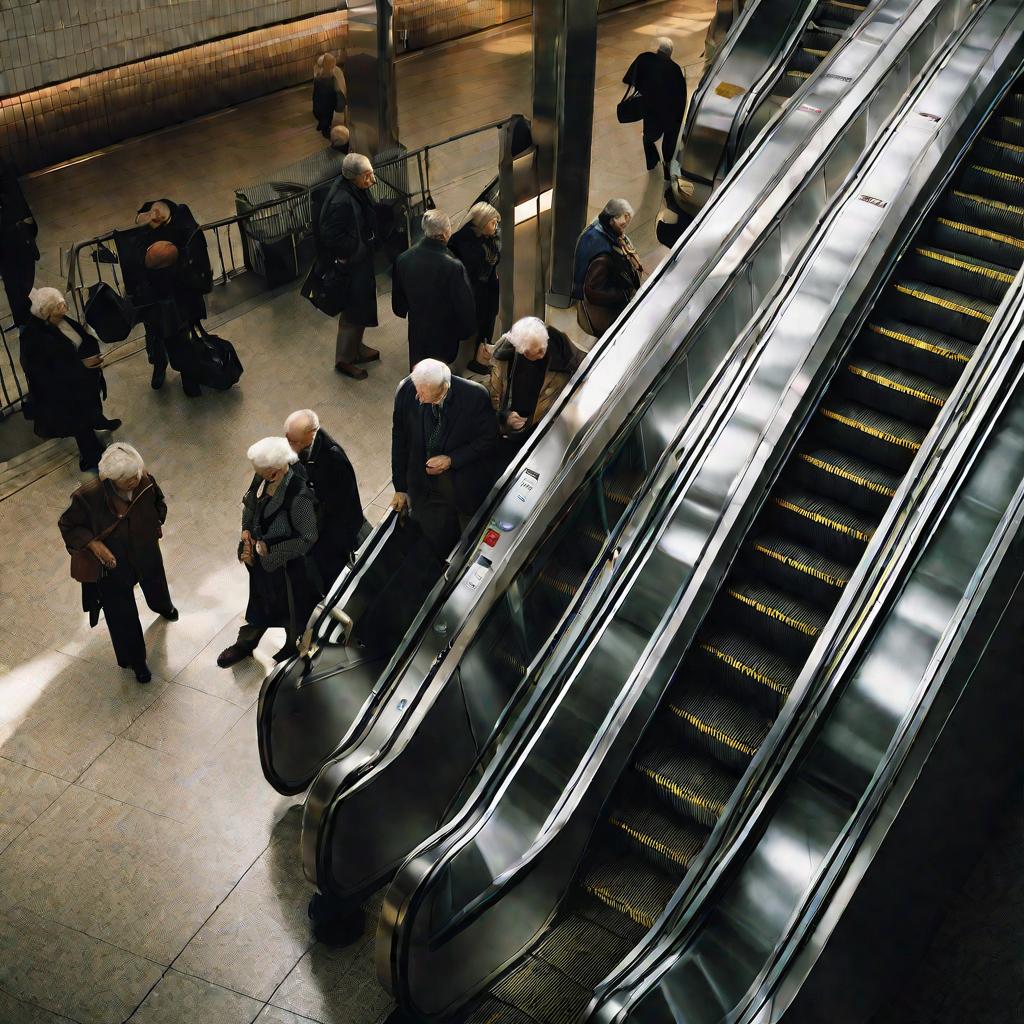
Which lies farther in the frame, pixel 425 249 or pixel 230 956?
pixel 425 249

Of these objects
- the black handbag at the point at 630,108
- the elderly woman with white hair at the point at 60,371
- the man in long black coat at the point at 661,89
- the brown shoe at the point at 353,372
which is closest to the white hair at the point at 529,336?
the brown shoe at the point at 353,372

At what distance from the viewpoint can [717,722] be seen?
5.82 m

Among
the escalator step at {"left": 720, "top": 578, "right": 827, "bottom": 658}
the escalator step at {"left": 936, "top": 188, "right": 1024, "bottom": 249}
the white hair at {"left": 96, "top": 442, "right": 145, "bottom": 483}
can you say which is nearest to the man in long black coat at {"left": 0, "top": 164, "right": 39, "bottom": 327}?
the white hair at {"left": 96, "top": 442, "right": 145, "bottom": 483}

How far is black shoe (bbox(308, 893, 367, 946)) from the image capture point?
5.71 meters

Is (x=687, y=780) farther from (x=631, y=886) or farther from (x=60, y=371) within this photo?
(x=60, y=371)

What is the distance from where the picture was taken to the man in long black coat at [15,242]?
953 centimetres

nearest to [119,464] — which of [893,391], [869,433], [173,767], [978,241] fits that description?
[173,767]

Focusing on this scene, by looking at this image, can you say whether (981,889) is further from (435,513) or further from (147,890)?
(147,890)

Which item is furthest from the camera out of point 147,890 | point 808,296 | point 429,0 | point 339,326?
point 429,0

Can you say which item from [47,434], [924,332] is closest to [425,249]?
[47,434]

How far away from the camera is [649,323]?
6734 millimetres

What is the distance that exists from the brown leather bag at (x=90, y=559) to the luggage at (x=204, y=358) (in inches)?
109

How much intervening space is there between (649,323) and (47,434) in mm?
4129

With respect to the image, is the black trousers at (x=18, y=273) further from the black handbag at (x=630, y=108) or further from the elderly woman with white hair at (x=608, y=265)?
the black handbag at (x=630, y=108)
